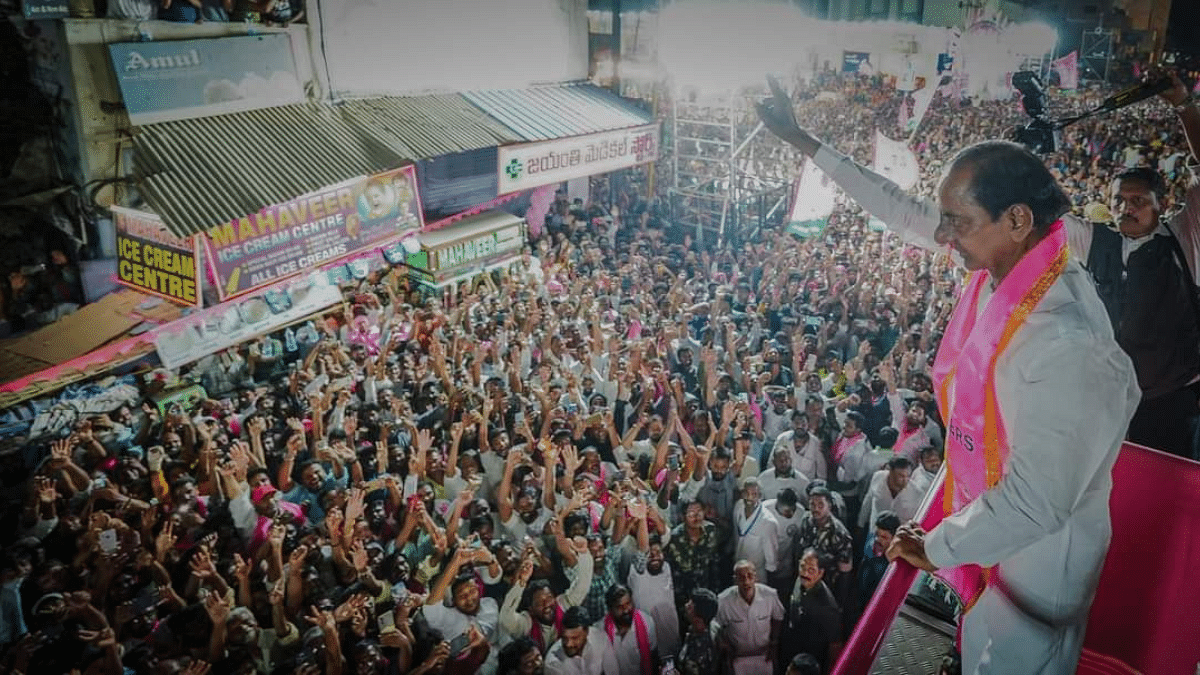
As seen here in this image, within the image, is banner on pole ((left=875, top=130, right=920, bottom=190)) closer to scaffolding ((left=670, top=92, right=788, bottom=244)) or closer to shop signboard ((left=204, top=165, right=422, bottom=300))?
scaffolding ((left=670, top=92, right=788, bottom=244))

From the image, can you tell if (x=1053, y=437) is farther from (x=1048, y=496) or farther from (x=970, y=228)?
(x=970, y=228)

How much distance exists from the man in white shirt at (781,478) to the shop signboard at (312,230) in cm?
577

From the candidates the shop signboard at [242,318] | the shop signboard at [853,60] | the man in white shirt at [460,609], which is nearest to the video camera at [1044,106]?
the man in white shirt at [460,609]

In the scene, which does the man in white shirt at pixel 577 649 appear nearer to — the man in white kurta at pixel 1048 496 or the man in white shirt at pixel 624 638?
the man in white shirt at pixel 624 638

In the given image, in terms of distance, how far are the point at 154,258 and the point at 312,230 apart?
1.73 m

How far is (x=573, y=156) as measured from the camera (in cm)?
1300

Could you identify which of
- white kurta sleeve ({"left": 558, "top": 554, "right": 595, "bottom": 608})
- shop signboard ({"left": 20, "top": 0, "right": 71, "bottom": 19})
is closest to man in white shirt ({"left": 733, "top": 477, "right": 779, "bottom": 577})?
white kurta sleeve ({"left": 558, "top": 554, "right": 595, "bottom": 608})

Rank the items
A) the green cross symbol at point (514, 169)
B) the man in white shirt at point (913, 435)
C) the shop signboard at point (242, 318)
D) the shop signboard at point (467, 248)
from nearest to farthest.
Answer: the man in white shirt at point (913, 435) < the shop signboard at point (242, 318) < the shop signboard at point (467, 248) < the green cross symbol at point (514, 169)

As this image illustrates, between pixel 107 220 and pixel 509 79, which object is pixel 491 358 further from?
pixel 509 79

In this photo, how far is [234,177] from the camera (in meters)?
8.27

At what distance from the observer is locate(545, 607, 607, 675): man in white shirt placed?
13.4 ft

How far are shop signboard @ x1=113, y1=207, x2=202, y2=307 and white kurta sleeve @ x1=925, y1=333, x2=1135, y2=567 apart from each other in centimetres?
792

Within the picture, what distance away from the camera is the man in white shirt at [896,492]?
201 inches

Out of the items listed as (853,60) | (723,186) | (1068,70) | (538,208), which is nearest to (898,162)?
(723,186)
